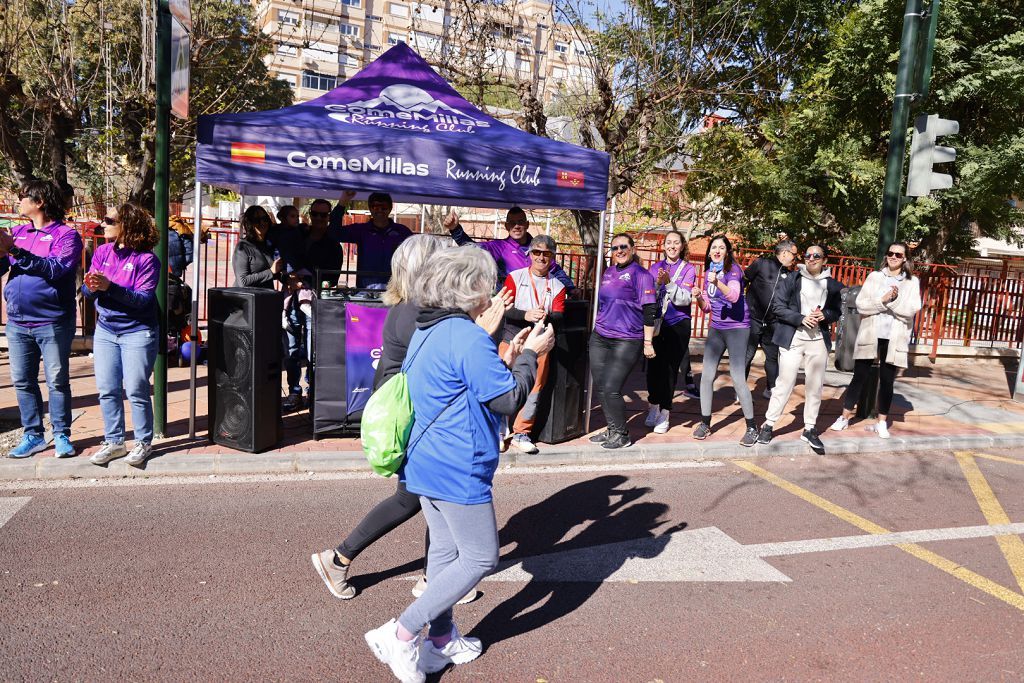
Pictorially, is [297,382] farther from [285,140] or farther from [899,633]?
[899,633]

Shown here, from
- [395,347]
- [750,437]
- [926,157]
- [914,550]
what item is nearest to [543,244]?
[750,437]

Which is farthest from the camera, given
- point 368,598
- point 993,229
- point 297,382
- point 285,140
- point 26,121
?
point 993,229

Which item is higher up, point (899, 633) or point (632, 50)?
point (632, 50)

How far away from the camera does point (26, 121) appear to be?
39.1 feet

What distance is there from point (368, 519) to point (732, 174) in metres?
16.3

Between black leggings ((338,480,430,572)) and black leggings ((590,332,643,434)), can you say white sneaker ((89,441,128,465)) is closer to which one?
black leggings ((338,480,430,572))

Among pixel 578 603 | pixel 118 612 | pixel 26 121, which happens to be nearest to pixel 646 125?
pixel 26 121

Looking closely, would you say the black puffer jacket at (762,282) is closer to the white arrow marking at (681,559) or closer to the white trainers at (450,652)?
the white arrow marking at (681,559)

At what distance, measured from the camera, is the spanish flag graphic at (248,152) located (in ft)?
20.2

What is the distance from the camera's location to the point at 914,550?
16.6 ft

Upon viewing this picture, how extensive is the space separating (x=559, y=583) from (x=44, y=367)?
394cm

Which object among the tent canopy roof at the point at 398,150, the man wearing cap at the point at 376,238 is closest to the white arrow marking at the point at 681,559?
the tent canopy roof at the point at 398,150

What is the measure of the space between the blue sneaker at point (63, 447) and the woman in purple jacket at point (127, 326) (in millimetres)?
187

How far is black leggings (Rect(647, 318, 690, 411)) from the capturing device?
7754 mm
